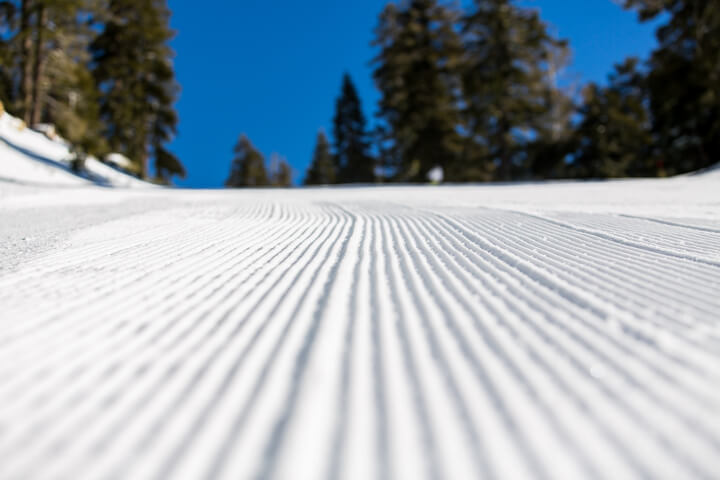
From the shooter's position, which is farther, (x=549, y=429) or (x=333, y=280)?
(x=333, y=280)

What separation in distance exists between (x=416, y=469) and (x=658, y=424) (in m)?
0.35

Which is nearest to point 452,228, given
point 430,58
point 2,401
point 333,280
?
point 333,280

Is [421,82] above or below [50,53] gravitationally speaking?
above

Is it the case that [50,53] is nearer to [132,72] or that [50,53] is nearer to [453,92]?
[132,72]

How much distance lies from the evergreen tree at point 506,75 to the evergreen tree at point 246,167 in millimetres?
22032

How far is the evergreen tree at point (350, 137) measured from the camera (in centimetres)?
2080

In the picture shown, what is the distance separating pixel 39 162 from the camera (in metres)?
7.86

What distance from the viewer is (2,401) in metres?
0.58

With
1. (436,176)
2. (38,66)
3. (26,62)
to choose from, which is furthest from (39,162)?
(436,176)

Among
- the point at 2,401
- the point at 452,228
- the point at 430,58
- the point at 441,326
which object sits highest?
the point at 430,58

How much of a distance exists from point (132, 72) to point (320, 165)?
57.9 ft

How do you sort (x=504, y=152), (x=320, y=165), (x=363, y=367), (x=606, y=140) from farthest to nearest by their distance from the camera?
(x=320, y=165) < (x=504, y=152) < (x=606, y=140) < (x=363, y=367)

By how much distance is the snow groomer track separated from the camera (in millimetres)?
490

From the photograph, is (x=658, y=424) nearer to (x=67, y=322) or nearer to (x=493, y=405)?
(x=493, y=405)
